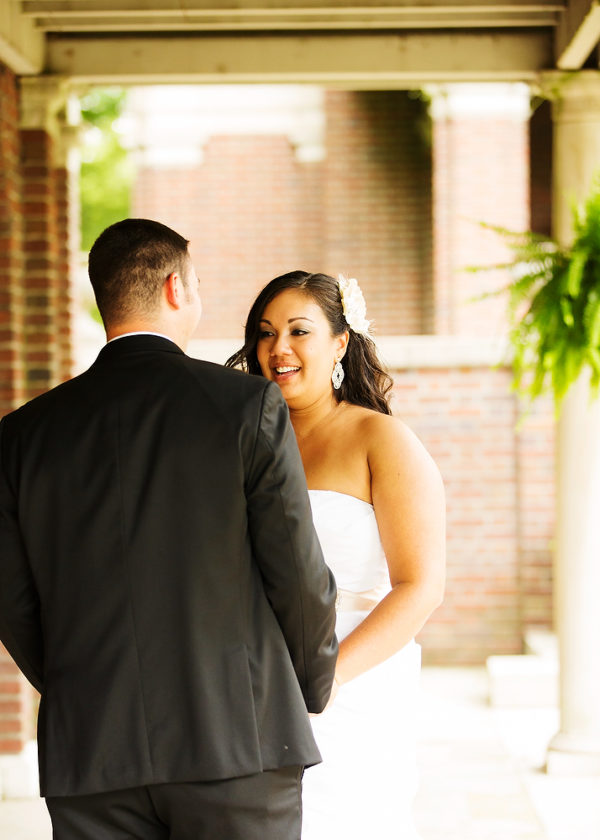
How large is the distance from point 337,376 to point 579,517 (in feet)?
9.27

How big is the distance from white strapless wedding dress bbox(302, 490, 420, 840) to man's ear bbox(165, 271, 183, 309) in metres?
0.92

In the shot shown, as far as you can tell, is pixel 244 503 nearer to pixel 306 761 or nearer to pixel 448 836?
pixel 306 761

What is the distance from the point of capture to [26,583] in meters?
2.23

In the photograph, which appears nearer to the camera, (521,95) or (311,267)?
(521,95)

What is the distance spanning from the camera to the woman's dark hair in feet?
10.1

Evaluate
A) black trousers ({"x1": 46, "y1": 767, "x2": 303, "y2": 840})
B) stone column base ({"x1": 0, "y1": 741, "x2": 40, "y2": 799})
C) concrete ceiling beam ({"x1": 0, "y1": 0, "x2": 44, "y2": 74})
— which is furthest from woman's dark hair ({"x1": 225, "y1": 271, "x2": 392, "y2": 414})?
stone column base ({"x1": 0, "y1": 741, "x2": 40, "y2": 799})

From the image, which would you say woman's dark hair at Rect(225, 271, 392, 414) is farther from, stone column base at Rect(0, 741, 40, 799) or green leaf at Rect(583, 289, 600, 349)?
stone column base at Rect(0, 741, 40, 799)

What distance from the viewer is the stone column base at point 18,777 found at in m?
5.40

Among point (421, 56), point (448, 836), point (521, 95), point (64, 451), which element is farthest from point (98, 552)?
point (521, 95)

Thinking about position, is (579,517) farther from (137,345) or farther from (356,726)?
(137,345)

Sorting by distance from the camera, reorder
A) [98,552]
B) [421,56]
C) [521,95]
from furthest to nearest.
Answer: [521,95] → [421,56] → [98,552]

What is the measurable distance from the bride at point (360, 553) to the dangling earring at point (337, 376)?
7 cm

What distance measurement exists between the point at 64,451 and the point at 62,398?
0.37 feet

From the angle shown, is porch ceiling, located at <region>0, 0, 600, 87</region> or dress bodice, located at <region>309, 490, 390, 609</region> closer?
dress bodice, located at <region>309, 490, 390, 609</region>
